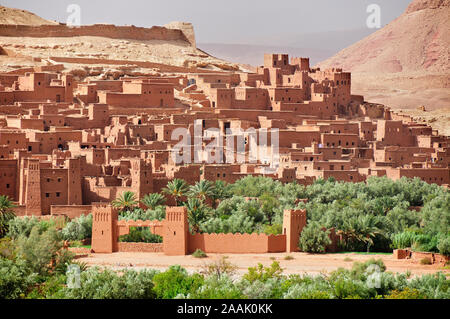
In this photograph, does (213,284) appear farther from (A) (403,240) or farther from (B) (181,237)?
(A) (403,240)

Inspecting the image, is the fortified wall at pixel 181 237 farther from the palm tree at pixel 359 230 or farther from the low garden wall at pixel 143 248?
the palm tree at pixel 359 230

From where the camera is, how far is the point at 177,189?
1725 inches

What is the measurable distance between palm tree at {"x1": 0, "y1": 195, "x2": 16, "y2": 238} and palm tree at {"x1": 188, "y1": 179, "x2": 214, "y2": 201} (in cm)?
578

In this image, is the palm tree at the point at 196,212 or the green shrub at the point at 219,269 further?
the palm tree at the point at 196,212

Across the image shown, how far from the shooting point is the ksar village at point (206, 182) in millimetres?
34406

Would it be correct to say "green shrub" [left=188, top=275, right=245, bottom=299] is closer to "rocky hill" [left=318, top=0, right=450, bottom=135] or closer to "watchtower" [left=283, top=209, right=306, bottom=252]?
"watchtower" [left=283, top=209, right=306, bottom=252]

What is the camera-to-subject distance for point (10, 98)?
53812 mm

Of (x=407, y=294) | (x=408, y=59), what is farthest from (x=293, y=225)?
(x=408, y=59)

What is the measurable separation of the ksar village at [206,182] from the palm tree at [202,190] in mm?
72

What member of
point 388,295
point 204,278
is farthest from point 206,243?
point 388,295

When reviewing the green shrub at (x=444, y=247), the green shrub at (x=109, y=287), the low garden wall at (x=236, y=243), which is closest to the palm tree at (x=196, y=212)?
the low garden wall at (x=236, y=243)

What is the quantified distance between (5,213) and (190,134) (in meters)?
10.9

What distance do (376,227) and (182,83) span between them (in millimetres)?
20081

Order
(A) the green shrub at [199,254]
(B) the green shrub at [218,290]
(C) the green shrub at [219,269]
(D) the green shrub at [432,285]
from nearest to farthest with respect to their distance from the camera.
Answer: (B) the green shrub at [218,290] < (D) the green shrub at [432,285] < (C) the green shrub at [219,269] < (A) the green shrub at [199,254]
